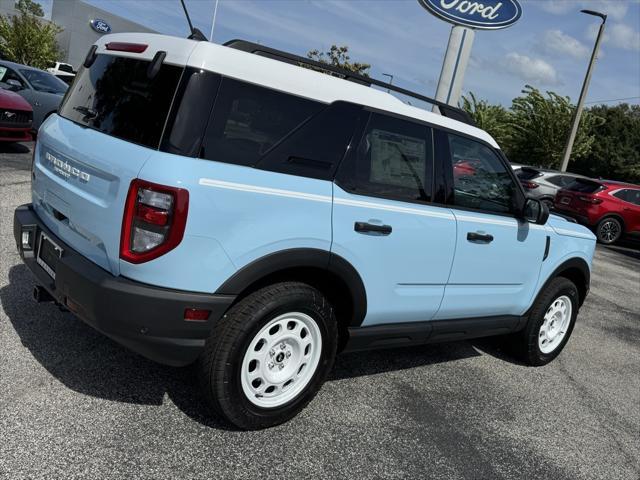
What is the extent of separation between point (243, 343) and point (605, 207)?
14.1 metres

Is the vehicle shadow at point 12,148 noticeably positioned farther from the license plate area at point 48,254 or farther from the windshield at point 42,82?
the license plate area at point 48,254

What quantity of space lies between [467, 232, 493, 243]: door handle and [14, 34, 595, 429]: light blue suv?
0.05ft

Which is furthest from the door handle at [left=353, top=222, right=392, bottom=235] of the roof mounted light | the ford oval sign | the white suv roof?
the ford oval sign

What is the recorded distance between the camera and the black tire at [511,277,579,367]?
4.80 m

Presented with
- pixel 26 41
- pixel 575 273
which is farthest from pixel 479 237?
pixel 26 41

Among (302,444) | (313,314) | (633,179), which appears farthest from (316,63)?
(633,179)

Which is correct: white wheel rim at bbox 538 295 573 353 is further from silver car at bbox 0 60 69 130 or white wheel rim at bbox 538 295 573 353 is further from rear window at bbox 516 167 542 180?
rear window at bbox 516 167 542 180

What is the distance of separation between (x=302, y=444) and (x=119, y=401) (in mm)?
1024

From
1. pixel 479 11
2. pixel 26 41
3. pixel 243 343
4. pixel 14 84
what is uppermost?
pixel 479 11

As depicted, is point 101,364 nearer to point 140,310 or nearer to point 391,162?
point 140,310

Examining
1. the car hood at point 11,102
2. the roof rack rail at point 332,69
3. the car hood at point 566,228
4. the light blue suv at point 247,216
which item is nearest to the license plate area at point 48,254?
the light blue suv at point 247,216

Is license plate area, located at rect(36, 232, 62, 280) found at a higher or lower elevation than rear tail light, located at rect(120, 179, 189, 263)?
lower

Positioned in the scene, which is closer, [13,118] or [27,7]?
[13,118]

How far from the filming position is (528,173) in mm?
17266
